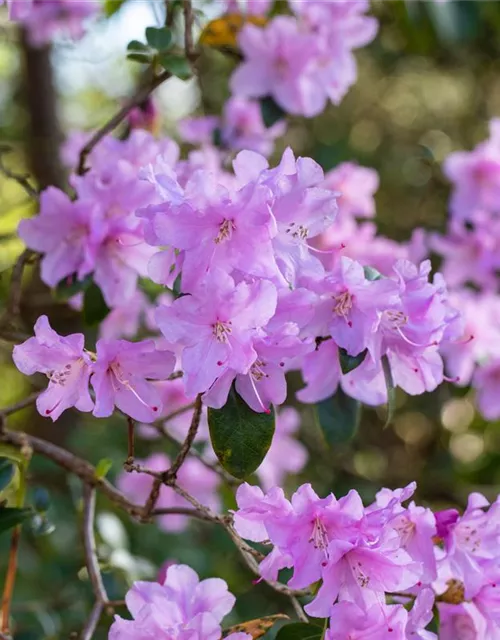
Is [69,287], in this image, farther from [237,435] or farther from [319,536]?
[319,536]

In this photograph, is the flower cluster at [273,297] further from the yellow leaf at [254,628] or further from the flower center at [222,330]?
the yellow leaf at [254,628]

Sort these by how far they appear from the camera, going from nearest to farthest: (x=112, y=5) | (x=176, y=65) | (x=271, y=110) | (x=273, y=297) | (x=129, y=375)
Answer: (x=273, y=297)
(x=129, y=375)
(x=176, y=65)
(x=112, y=5)
(x=271, y=110)

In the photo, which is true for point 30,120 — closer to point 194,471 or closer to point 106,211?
point 194,471

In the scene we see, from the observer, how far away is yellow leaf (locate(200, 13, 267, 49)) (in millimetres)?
1765

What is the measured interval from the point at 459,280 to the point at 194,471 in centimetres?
81

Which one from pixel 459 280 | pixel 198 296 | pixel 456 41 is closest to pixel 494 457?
pixel 459 280

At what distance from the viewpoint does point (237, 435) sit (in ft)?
3.49

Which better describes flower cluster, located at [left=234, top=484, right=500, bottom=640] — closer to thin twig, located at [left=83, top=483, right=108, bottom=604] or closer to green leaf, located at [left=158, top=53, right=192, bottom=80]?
thin twig, located at [left=83, top=483, right=108, bottom=604]

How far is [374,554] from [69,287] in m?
0.69

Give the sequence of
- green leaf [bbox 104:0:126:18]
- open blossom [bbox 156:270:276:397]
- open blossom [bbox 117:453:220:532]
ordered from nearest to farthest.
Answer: open blossom [bbox 156:270:276:397] → green leaf [bbox 104:0:126:18] → open blossom [bbox 117:453:220:532]

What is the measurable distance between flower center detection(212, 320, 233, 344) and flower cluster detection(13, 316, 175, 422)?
89mm

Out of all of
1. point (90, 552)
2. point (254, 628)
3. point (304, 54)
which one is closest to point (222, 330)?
point (254, 628)

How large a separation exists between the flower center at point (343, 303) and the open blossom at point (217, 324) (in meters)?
0.14

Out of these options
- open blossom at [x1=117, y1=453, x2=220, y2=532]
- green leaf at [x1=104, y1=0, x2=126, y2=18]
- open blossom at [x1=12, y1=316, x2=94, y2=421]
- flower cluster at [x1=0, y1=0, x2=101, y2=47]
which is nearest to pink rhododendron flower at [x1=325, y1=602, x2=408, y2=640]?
open blossom at [x1=12, y1=316, x2=94, y2=421]
